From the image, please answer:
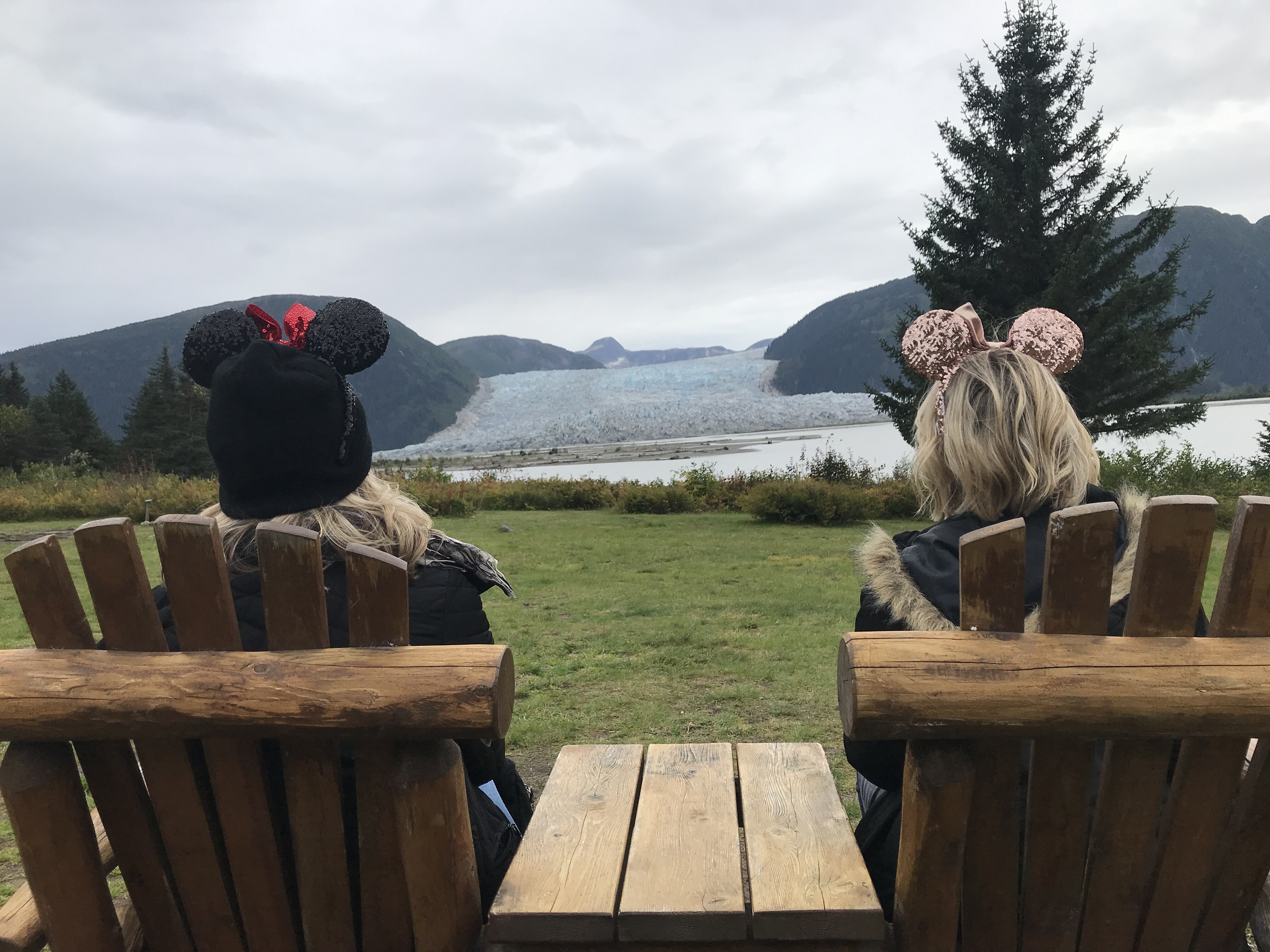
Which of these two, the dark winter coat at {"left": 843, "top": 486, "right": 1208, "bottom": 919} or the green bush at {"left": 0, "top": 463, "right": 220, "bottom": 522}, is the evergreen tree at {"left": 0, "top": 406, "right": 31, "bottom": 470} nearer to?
the green bush at {"left": 0, "top": 463, "right": 220, "bottom": 522}

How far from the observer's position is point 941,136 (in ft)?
66.7

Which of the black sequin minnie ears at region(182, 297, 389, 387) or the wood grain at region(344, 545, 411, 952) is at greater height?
the black sequin minnie ears at region(182, 297, 389, 387)

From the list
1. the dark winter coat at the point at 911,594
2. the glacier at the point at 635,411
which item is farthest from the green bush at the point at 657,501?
the glacier at the point at 635,411

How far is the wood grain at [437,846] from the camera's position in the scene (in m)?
1.39

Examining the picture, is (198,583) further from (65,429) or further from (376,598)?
(65,429)

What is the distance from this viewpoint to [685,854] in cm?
162

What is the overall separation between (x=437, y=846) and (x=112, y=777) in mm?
595

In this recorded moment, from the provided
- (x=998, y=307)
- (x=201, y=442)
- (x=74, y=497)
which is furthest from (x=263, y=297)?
(x=998, y=307)

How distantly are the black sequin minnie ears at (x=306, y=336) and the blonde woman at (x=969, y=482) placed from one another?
3.93 ft

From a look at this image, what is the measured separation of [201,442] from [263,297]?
47690 millimetres

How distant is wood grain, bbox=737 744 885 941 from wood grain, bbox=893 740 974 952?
0.06 meters

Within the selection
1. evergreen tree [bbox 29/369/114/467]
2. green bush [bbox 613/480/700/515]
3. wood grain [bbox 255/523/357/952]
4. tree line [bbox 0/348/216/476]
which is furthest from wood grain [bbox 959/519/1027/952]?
evergreen tree [bbox 29/369/114/467]

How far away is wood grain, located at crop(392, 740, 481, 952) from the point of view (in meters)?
1.39

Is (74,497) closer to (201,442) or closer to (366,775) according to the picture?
(366,775)
